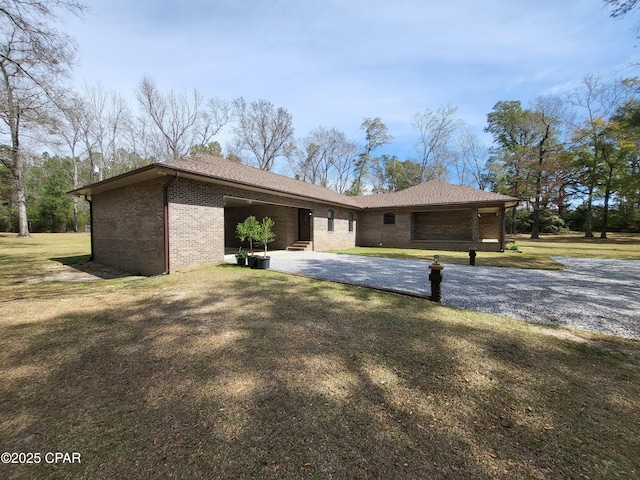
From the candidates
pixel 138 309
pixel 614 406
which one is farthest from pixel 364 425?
pixel 138 309

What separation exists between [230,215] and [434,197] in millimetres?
13619

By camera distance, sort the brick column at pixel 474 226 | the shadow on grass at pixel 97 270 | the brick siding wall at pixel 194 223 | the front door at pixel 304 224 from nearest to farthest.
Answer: the brick siding wall at pixel 194 223
the shadow on grass at pixel 97 270
the front door at pixel 304 224
the brick column at pixel 474 226

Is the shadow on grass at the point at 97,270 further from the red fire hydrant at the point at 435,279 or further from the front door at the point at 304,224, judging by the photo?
the red fire hydrant at the point at 435,279

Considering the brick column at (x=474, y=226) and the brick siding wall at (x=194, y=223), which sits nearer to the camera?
the brick siding wall at (x=194, y=223)

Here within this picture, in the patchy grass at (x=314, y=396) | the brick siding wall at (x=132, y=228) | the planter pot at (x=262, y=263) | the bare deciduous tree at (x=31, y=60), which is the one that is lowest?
the patchy grass at (x=314, y=396)

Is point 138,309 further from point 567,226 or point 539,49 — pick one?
point 567,226

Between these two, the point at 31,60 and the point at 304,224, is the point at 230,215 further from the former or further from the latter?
the point at 31,60

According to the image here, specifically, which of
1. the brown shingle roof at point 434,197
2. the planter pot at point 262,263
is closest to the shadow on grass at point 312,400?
the planter pot at point 262,263

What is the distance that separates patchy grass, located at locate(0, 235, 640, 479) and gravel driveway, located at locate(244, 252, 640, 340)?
2.84ft

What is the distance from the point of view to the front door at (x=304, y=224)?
15.7 m

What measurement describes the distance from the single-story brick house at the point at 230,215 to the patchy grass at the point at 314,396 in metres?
4.20

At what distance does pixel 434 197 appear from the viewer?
17.6 m

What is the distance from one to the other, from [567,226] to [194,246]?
4191 cm

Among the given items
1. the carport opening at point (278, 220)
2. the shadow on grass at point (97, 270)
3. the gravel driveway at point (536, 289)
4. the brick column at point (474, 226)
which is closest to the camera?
the gravel driveway at point (536, 289)
